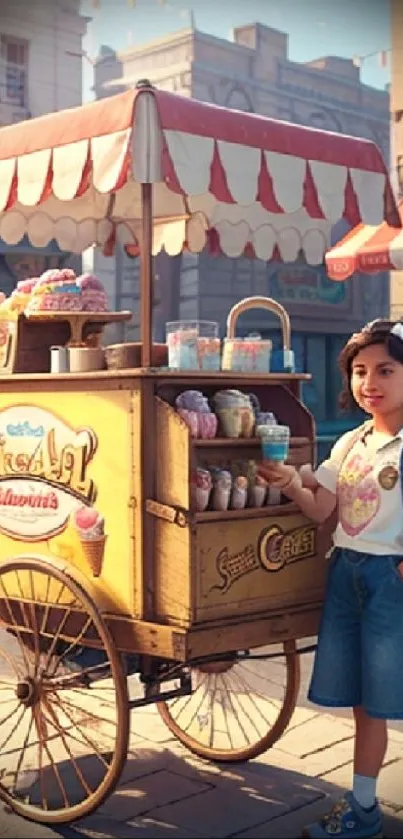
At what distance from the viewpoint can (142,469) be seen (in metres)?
3.56

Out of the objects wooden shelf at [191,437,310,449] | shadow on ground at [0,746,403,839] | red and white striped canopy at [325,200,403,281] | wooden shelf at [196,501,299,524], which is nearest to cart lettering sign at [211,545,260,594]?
wooden shelf at [196,501,299,524]

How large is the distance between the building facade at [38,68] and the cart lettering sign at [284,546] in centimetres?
1473

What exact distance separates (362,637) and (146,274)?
1411mm

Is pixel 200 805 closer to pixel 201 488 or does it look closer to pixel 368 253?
pixel 201 488

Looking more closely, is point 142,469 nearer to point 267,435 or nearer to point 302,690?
point 267,435

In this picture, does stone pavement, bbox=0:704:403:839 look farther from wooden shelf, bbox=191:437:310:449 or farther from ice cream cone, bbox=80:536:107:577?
wooden shelf, bbox=191:437:310:449

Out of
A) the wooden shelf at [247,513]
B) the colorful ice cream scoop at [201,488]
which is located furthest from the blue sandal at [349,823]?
the colorful ice cream scoop at [201,488]

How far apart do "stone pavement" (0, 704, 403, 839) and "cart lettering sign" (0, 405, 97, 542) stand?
1028 mm

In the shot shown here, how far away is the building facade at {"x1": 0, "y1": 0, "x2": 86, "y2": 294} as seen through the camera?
1819 cm

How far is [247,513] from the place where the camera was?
11.9 ft

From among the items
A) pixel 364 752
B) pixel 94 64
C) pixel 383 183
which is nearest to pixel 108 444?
pixel 364 752

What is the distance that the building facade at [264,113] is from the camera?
20.1 meters

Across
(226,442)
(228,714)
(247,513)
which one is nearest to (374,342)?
(226,442)

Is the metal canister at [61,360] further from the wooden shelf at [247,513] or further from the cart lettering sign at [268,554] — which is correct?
the cart lettering sign at [268,554]
